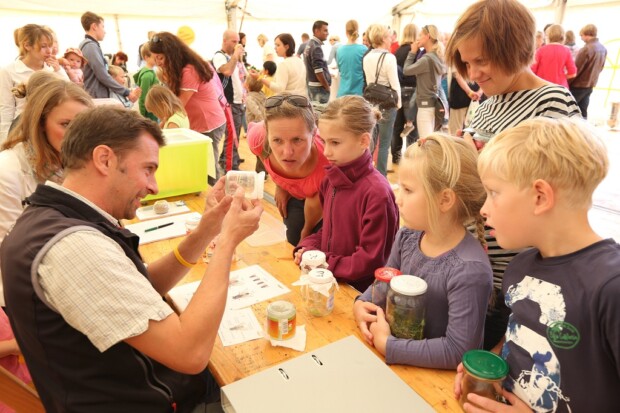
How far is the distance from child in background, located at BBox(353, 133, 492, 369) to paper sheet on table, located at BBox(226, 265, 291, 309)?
0.34 m

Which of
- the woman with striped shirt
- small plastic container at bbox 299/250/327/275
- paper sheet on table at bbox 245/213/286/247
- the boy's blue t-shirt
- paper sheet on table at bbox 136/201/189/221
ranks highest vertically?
the woman with striped shirt

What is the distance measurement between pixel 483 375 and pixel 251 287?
88cm

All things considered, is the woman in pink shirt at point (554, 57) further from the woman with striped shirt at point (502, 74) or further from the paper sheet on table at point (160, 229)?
the paper sheet on table at point (160, 229)

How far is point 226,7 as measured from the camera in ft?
29.2

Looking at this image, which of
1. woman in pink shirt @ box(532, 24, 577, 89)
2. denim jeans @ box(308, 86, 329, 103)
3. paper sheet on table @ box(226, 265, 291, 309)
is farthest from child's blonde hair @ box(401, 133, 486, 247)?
woman in pink shirt @ box(532, 24, 577, 89)

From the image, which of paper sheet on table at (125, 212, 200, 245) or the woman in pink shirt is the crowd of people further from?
the woman in pink shirt

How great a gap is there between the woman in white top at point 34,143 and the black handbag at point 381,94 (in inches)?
134

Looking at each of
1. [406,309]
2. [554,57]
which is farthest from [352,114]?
[554,57]

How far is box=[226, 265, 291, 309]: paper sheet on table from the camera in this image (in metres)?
1.45

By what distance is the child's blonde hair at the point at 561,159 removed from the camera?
0.87 meters

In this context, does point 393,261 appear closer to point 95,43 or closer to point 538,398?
point 538,398

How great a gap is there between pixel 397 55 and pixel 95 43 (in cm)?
360

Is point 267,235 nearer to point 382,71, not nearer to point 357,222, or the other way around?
point 357,222

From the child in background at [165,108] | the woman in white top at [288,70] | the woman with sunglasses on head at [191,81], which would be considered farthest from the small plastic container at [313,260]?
the woman in white top at [288,70]
